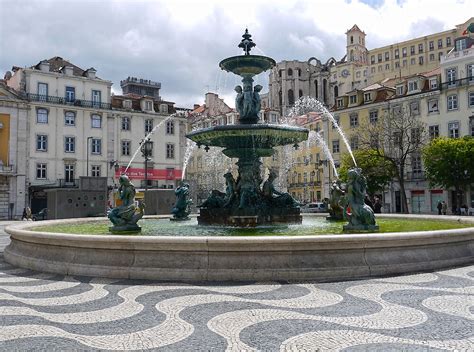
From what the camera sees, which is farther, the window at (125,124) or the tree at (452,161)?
the window at (125,124)

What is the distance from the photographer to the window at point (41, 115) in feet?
144

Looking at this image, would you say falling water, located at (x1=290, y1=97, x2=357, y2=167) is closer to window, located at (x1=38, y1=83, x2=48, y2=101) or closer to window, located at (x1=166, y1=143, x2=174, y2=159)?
window, located at (x1=166, y1=143, x2=174, y2=159)

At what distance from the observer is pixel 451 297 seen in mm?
5703

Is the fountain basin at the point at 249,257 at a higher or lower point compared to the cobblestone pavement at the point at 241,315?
higher

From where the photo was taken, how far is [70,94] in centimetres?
4616

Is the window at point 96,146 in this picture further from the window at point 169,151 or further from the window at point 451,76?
the window at point 451,76

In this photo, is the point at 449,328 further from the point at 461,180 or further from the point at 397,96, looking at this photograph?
the point at 397,96

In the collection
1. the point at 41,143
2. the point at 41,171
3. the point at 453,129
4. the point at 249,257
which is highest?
the point at 453,129

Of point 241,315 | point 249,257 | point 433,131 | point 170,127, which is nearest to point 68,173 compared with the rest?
point 170,127

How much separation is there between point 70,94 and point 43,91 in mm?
2580

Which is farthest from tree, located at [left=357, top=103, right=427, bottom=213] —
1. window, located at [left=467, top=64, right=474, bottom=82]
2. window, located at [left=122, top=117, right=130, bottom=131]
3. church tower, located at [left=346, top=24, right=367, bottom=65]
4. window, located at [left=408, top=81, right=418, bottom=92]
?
church tower, located at [left=346, top=24, right=367, bottom=65]

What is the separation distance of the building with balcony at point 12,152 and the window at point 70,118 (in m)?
3.69

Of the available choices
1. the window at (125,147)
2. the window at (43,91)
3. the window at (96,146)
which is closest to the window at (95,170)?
the window at (96,146)

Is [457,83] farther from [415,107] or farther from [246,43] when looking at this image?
[246,43]
